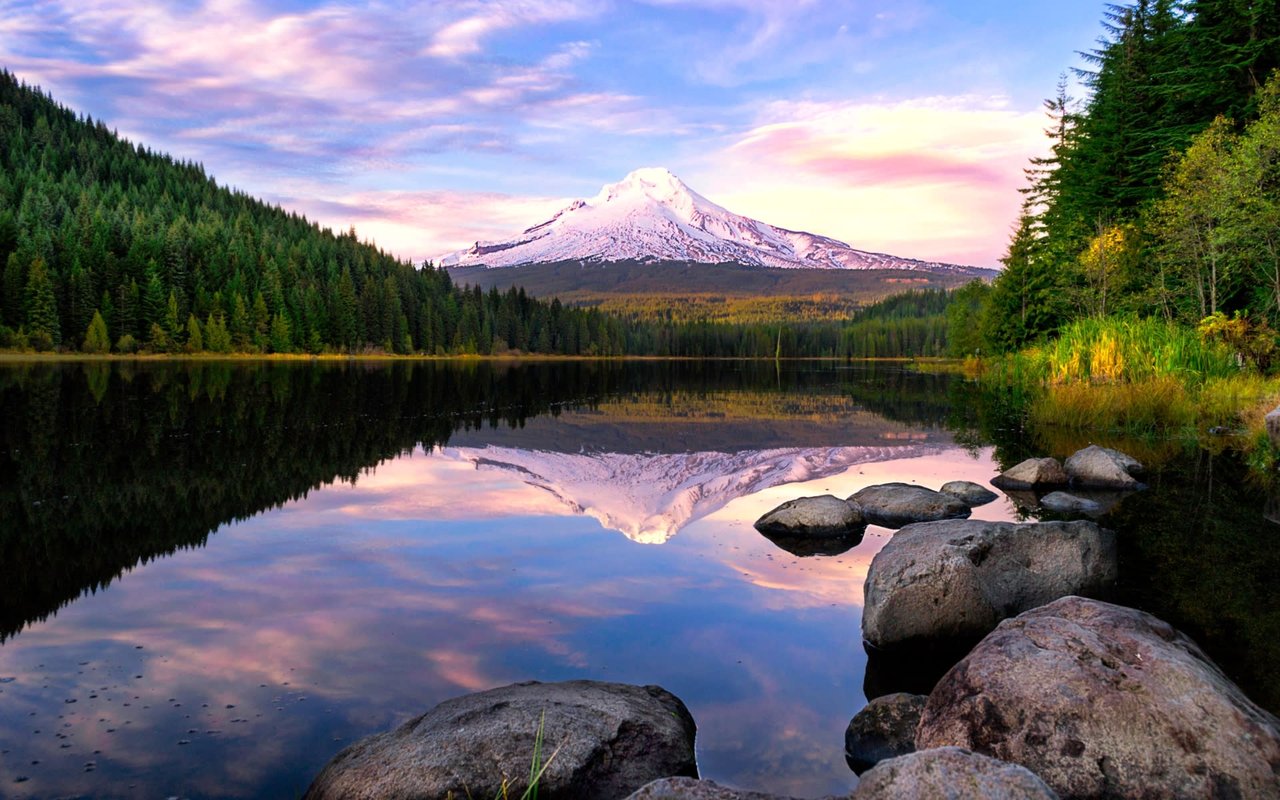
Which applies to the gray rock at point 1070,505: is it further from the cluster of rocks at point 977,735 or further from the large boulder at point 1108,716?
the large boulder at point 1108,716

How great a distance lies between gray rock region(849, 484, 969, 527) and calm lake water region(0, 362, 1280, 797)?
3.53 feet

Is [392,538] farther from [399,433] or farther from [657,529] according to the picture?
[399,433]

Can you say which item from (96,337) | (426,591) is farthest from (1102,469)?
(96,337)

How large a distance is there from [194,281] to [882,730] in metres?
117

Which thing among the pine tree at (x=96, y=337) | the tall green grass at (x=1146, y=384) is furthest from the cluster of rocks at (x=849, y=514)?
the pine tree at (x=96, y=337)

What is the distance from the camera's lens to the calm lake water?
21.6ft

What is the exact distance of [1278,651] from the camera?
7.74 metres

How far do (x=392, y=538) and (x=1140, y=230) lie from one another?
36654mm

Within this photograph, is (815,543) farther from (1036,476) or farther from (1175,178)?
(1175,178)

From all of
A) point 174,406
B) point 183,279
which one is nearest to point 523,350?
point 183,279

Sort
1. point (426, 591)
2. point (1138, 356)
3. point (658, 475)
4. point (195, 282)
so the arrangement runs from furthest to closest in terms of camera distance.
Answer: point (195, 282)
point (1138, 356)
point (658, 475)
point (426, 591)

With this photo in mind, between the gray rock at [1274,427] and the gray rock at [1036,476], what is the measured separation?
428 centimetres

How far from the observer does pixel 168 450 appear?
2009cm

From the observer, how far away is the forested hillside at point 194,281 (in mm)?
89625
